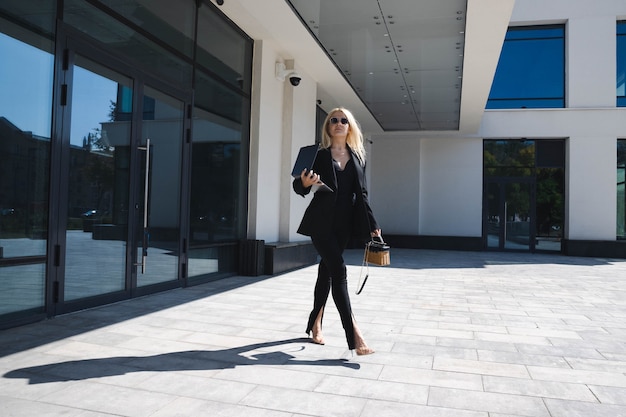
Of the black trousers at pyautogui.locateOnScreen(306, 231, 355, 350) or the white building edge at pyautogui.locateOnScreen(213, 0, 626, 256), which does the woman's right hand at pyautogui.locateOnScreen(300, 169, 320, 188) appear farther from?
the white building edge at pyautogui.locateOnScreen(213, 0, 626, 256)

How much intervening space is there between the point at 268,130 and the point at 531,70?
36.0 feet

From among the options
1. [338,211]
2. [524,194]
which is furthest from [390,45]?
[524,194]

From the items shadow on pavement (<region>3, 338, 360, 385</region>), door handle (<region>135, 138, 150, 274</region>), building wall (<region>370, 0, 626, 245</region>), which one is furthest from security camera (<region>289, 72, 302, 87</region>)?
building wall (<region>370, 0, 626, 245</region>)

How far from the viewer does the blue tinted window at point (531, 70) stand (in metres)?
15.1

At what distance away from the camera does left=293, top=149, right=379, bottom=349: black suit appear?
330cm

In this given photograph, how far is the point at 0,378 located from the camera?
2686mm

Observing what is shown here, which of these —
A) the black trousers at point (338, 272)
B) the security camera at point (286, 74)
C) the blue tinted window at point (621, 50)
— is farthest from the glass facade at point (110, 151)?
the blue tinted window at point (621, 50)

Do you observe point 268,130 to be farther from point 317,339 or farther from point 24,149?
point 317,339

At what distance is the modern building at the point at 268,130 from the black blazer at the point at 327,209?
91.6 inches

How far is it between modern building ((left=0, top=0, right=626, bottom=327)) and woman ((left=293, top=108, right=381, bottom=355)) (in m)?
2.34

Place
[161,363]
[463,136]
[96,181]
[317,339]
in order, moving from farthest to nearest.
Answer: [463,136]
[96,181]
[317,339]
[161,363]

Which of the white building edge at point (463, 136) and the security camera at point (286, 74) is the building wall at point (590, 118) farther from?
the security camera at point (286, 74)

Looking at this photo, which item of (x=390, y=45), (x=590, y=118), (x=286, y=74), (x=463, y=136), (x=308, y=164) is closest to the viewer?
(x=308, y=164)

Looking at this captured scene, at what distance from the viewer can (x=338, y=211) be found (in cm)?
342
